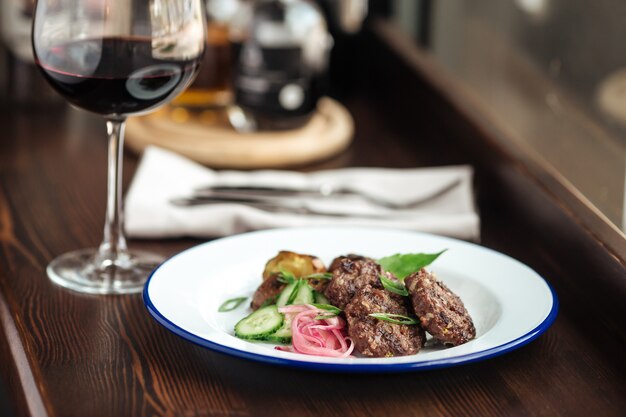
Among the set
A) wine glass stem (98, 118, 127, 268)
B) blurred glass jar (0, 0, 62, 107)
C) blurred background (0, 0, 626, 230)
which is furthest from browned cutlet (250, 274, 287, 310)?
blurred glass jar (0, 0, 62, 107)

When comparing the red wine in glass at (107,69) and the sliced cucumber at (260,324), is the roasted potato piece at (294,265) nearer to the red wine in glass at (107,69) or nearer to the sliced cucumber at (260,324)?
the sliced cucumber at (260,324)

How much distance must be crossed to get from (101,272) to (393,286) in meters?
0.42

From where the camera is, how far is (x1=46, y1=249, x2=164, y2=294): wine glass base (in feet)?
3.76

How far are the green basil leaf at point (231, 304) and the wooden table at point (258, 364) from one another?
0.06 m

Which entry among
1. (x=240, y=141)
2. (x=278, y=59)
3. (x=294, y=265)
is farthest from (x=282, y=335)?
(x=278, y=59)

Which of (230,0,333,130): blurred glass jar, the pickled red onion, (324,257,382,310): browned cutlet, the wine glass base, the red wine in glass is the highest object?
the red wine in glass

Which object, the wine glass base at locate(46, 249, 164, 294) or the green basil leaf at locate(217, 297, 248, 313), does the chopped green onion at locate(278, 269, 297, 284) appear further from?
the wine glass base at locate(46, 249, 164, 294)

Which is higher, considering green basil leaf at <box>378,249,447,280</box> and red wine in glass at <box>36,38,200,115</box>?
red wine in glass at <box>36,38,200,115</box>

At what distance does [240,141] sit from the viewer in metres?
1.73

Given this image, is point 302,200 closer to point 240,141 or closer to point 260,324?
point 240,141

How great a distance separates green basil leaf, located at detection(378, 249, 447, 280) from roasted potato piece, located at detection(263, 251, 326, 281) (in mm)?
77

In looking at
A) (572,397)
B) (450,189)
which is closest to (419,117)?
(450,189)

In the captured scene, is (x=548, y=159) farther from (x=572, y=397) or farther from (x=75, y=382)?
(x=75, y=382)

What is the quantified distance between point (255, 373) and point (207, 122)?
1.03 m
